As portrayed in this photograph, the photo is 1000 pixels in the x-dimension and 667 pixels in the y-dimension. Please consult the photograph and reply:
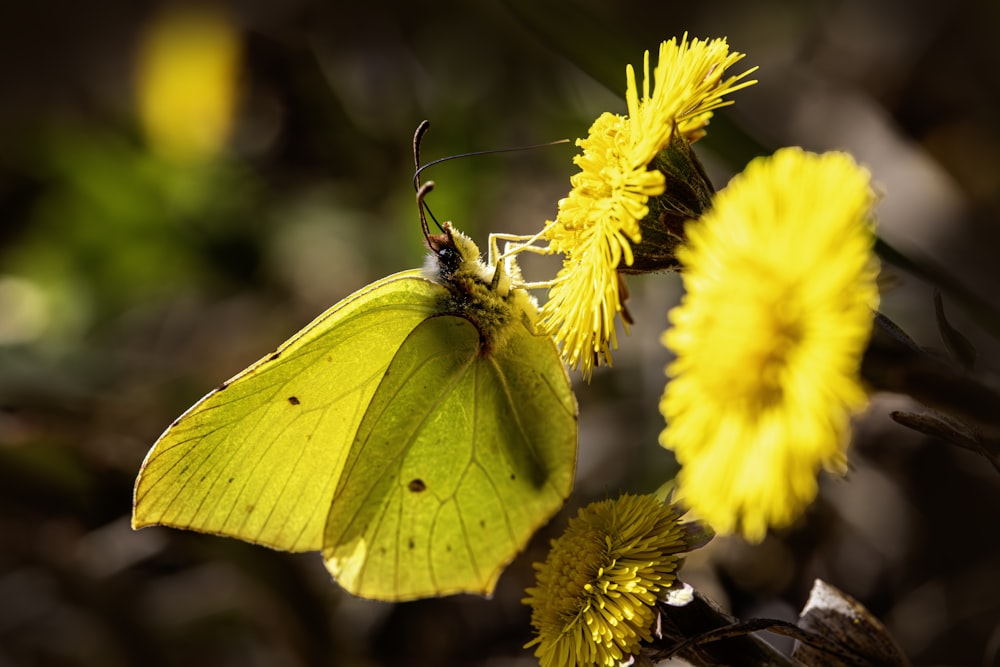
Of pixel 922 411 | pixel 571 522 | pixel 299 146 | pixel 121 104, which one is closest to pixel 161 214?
pixel 299 146

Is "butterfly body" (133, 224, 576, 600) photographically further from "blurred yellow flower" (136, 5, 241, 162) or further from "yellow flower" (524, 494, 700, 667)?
"blurred yellow flower" (136, 5, 241, 162)

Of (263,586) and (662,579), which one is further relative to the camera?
(263,586)

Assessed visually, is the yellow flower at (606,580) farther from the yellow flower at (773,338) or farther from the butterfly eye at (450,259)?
the butterfly eye at (450,259)

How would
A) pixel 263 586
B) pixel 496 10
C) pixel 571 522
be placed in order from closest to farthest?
pixel 571 522, pixel 263 586, pixel 496 10

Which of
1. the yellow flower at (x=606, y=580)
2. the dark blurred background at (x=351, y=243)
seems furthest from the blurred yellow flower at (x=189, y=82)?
the yellow flower at (x=606, y=580)

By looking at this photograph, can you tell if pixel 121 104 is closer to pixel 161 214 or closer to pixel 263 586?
pixel 161 214

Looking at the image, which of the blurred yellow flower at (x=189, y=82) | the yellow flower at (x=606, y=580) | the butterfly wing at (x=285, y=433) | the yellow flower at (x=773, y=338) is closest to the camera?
the yellow flower at (x=773, y=338)
